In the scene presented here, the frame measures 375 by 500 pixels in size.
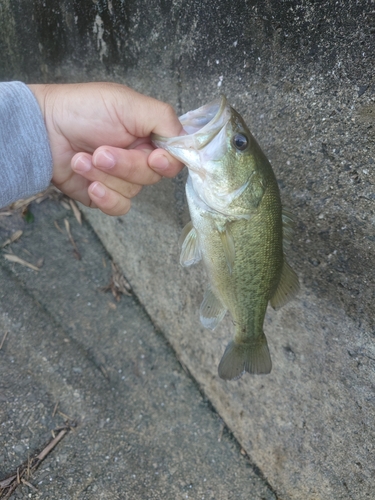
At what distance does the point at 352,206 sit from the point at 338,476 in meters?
1.31

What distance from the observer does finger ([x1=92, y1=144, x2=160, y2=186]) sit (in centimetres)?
165

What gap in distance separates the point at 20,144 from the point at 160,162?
0.64 m

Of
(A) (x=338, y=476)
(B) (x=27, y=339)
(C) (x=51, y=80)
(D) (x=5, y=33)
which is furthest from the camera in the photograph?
(D) (x=5, y=33)

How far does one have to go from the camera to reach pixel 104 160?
1644 mm

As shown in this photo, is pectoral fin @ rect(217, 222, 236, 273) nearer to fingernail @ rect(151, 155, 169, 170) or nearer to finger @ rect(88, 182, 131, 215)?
fingernail @ rect(151, 155, 169, 170)

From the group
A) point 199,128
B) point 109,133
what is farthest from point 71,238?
point 199,128

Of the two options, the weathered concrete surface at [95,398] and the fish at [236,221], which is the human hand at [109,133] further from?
the weathered concrete surface at [95,398]

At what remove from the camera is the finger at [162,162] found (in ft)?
5.63

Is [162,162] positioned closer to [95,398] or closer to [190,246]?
[190,246]

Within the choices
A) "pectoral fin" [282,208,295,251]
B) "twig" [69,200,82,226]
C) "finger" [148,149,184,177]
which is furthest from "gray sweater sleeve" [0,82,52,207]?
"twig" [69,200,82,226]

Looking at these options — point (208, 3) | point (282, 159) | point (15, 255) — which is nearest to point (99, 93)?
point (208, 3)

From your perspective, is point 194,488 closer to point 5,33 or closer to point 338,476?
point 338,476

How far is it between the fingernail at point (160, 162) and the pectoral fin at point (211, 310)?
0.58 metres

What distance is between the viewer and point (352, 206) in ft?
5.35
